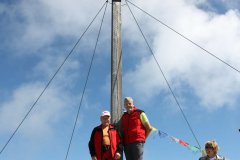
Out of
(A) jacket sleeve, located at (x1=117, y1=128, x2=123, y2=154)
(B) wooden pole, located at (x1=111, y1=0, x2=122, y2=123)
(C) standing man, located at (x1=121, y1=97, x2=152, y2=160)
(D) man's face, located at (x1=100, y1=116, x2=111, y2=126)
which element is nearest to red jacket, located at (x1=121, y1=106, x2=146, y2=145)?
(C) standing man, located at (x1=121, y1=97, x2=152, y2=160)

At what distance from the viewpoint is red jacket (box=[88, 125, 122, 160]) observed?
762cm

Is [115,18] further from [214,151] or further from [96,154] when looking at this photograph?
[214,151]

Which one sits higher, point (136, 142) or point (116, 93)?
point (116, 93)

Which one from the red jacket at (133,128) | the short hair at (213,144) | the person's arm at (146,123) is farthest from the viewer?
the person's arm at (146,123)

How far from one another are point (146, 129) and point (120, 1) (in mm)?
3186

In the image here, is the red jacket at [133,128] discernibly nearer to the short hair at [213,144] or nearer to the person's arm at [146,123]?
the person's arm at [146,123]

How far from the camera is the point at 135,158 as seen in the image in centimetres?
775

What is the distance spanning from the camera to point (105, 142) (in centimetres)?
762

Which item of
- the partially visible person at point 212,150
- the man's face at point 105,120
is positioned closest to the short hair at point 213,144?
the partially visible person at point 212,150

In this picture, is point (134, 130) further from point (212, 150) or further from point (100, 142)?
point (212, 150)

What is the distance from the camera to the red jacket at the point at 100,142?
7625 millimetres

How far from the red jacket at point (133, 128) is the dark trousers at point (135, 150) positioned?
72 mm

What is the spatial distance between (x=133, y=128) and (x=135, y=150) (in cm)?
39

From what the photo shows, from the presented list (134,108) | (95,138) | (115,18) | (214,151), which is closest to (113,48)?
(115,18)
